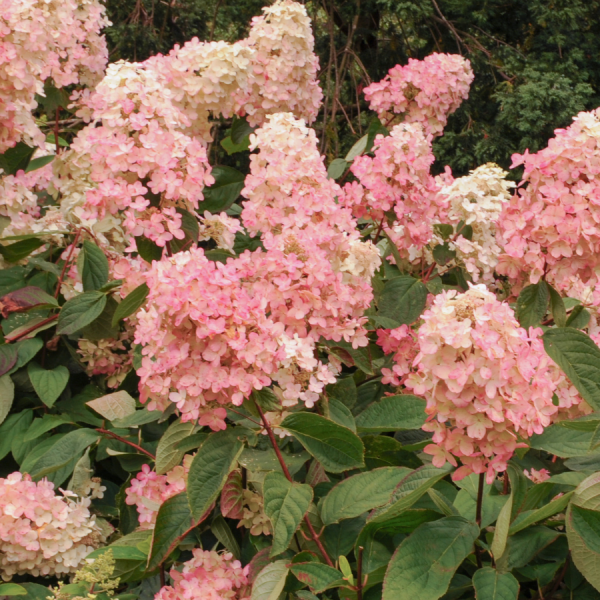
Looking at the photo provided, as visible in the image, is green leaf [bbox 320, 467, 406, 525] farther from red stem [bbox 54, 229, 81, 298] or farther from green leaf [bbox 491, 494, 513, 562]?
red stem [bbox 54, 229, 81, 298]

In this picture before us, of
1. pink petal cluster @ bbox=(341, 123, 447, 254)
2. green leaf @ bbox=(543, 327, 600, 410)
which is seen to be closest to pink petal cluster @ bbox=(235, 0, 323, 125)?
pink petal cluster @ bbox=(341, 123, 447, 254)

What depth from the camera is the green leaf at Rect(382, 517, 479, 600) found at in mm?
1030

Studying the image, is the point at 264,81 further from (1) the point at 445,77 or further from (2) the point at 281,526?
(2) the point at 281,526

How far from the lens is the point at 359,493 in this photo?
1231mm

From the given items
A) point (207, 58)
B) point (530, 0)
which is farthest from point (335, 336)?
point (530, 0)

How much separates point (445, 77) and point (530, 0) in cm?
130

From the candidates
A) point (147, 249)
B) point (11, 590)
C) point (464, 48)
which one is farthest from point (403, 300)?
point (464, 48)

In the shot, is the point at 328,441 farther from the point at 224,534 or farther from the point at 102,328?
the point at 102,328

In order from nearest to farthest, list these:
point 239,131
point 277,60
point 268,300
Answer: point 268,300
point 277,60
point 239,131

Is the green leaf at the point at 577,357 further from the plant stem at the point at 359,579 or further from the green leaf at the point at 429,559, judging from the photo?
the plant stem at the point at 359,579

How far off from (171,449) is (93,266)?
2.76 feet

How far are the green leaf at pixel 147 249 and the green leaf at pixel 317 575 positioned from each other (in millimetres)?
788

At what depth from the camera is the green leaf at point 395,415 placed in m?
1.41

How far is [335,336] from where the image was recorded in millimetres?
1492
